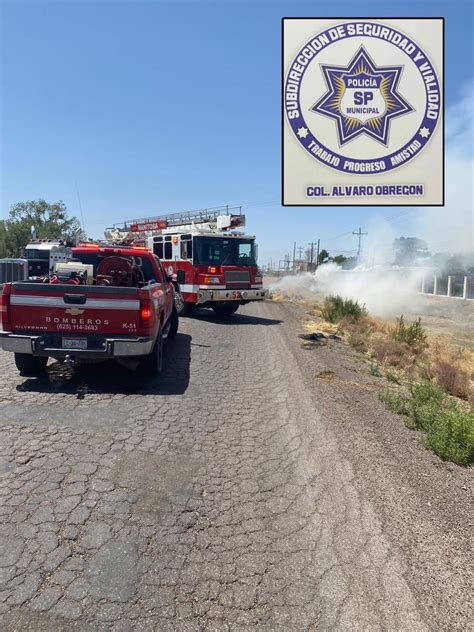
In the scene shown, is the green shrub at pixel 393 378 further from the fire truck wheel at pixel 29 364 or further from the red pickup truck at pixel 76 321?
the fire truck wheel at pixel 29 364

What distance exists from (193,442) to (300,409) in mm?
A: 1918

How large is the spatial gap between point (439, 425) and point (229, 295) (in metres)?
10.3

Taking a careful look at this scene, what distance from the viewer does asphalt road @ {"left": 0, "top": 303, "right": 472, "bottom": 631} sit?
2529 mm

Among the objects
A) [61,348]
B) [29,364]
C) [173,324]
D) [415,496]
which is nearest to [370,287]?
[173,324]

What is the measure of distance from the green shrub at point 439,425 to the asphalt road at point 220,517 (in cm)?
19

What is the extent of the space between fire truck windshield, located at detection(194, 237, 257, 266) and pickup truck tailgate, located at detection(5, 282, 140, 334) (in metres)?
8.55

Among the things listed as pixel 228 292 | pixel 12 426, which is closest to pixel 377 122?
pixel 12 426

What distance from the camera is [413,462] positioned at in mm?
4551

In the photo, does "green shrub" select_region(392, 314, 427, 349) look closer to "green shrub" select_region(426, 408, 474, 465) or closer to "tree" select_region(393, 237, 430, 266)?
"green shrub" select_region(426, 408, 474, 465)

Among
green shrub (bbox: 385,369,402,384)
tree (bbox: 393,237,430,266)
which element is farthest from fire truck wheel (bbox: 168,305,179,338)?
tree (bbox: 393,237,430,266)

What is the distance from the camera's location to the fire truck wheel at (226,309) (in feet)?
54.1

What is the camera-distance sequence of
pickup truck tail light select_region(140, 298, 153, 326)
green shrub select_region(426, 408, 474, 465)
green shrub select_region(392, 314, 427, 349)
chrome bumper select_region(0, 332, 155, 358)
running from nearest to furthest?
green shrub select_region(426, 408, 474, 465), chrome bumper select_region(0, 332, 155, 358), pickup truck tail light select_region(140, 298, 153, 326), green shrub select_region(392, 314, 427, 349)

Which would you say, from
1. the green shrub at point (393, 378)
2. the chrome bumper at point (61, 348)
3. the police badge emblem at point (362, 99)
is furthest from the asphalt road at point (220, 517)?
the police badge emblem at point (362, 99)

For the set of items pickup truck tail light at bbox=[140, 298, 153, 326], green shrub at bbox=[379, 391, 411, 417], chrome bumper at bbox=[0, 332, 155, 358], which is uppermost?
pickup truck tail light at bbox=[140, 298, 153, 326]
